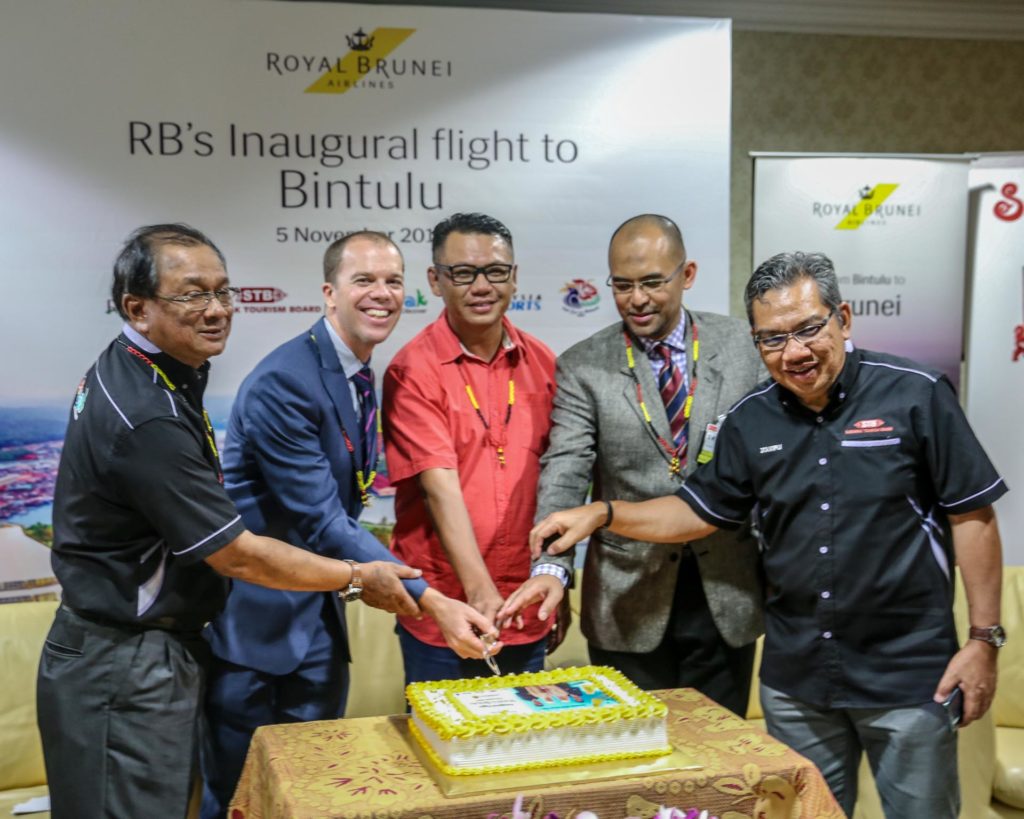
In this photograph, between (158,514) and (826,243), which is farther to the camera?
(826,243)

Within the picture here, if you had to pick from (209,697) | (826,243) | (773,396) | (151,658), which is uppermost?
(826,243)

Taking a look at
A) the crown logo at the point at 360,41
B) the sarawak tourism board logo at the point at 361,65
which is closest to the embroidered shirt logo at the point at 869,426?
the sarawak tourism board logo at the point at 361,65

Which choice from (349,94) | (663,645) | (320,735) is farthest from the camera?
(349,94)

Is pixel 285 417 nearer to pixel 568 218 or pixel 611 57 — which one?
pixel 568 218

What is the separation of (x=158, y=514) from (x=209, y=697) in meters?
0.66

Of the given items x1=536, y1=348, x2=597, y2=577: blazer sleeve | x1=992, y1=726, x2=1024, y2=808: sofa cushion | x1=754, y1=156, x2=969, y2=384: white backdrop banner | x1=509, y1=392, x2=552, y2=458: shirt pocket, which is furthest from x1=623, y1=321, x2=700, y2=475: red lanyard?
x1=754, y1=156, x2=969, y2=384: white backdrop banner

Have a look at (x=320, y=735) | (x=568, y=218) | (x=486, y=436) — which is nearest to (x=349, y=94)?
(x=568, y=218)

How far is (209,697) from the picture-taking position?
8.82ft

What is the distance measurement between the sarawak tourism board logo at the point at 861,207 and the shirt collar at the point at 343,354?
2.83m

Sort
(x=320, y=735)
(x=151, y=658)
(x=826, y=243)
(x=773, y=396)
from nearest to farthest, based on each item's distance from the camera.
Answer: (x=320, y=735)
(x=151, y=658)
(x=773, y=396)
(x=826, y=243)

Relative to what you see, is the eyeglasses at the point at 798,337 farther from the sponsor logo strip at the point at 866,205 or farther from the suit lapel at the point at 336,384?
the sponsor logo strip at the point at 866,205

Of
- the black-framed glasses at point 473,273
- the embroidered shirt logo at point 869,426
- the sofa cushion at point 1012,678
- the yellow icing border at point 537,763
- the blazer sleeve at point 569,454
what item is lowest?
the sofa cushion at point 1012,678

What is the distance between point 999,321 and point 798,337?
117 inches

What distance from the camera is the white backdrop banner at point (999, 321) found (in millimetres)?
4895
